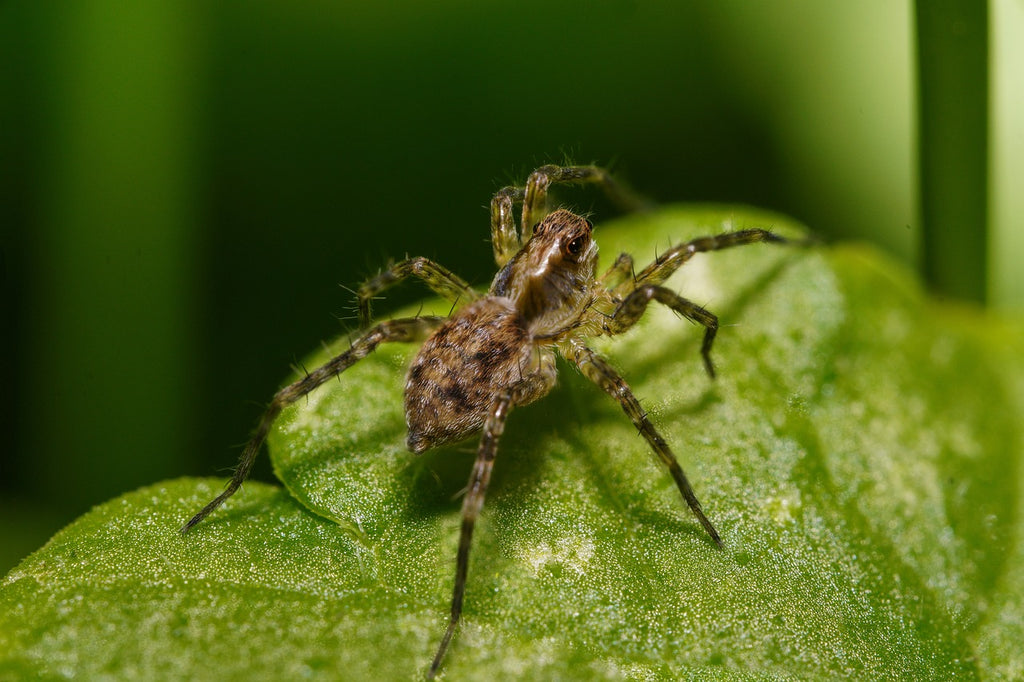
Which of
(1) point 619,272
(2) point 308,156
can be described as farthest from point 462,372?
(2) point 308,156

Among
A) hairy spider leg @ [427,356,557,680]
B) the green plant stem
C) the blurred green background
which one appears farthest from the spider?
the green plant stem

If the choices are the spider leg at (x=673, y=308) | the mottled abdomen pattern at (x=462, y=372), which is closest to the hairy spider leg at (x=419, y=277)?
the mottled abdomen pattern at (x=462, y=372)

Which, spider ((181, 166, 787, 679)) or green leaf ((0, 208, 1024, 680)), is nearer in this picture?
green leaf ((0, 208, 1024, 680))

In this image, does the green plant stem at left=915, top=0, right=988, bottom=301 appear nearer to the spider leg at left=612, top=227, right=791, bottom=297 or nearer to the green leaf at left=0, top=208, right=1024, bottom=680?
the green leaf at left=0, top=208, right=1024, bottom=680

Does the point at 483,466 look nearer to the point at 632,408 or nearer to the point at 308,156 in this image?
the point at 632,408

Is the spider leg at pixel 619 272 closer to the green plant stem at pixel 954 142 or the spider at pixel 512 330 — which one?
the spider at pixel 512 330
